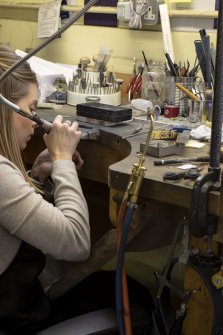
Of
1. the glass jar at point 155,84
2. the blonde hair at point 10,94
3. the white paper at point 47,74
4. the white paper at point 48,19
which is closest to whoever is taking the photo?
the blonde hair at point 10,94

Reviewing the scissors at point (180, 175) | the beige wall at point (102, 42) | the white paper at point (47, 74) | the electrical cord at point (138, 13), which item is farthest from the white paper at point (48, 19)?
the scissors at point (180, 175)

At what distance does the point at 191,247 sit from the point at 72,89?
0.90m

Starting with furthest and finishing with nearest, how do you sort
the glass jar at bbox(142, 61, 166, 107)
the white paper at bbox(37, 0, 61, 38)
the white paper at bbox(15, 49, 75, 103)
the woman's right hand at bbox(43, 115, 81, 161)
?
the white paper at bbox(37, 0, 61, 38), the white paper at bbox(15, 49, 75, 103), the glass jar at bbox(142, 61, 166, 107), the woman's right hand at bbox(43, 115, 81, 161)

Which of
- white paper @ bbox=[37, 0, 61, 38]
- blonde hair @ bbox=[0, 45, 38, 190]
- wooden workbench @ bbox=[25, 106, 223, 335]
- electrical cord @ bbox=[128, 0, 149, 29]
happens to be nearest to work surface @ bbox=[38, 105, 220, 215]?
wooden workbench @ bbox=[25, 106, 223, 335]

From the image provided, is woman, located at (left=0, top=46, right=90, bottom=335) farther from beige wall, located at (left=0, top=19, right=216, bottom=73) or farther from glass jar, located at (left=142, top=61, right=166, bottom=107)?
beige wall, located at (left=0, top=19, right=216, bottom=73)

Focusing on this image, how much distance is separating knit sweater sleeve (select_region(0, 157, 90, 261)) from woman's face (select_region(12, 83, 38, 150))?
0.59 feet

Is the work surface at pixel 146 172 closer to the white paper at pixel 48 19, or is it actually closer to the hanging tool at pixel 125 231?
the hanging tool at pixel 125 231

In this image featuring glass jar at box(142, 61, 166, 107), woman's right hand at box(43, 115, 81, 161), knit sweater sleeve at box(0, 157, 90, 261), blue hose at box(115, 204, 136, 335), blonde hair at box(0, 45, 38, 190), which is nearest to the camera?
blue hose at box(115, 204, 136, 335)

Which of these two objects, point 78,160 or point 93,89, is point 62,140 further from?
point 93,89

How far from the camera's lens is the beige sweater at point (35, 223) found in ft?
3.30

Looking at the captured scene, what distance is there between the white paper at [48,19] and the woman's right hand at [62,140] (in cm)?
88

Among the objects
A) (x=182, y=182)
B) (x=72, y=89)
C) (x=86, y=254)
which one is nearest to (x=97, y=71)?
(x=72, y=89)

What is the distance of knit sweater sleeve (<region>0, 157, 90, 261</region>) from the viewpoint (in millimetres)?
1005

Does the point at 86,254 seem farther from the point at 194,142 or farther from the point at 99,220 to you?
the point at 99,220
